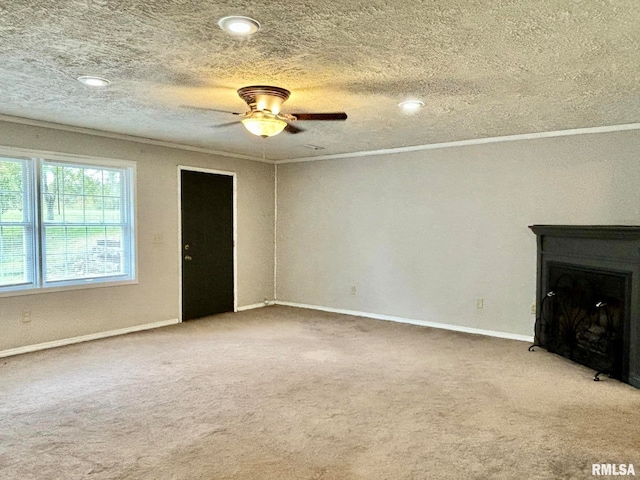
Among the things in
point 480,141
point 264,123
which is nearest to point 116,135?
point 264,123

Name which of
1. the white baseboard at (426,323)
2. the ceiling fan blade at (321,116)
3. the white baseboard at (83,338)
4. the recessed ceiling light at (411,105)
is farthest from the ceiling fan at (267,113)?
the white baseboard at (426,323)

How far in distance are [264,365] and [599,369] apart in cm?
297

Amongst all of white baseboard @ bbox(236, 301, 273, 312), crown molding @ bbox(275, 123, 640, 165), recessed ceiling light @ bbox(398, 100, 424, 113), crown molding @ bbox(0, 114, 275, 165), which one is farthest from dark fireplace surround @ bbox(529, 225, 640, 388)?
crown molding @ bbox(0, 114, 275, 165)

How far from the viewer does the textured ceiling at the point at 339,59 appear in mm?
2062

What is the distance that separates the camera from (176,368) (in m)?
3.97

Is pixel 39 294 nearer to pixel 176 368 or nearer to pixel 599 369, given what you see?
pixel 176 368

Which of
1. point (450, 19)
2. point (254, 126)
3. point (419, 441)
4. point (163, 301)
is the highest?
point (450, 19)

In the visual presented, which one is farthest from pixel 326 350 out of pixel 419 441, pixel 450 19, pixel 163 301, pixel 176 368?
pixel 450 19

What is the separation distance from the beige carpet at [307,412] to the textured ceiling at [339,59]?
2.29 m

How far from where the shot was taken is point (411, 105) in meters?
3.71

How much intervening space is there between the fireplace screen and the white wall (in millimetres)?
362

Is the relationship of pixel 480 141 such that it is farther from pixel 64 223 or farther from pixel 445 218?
pixel 64 223

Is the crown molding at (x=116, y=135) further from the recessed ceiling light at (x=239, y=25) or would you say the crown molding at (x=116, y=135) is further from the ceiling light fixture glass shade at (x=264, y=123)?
the recessed ceiling light at (x=239, y=25)

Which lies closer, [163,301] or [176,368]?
[176,368]
